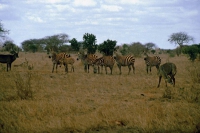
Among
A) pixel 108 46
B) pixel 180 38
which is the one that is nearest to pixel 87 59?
pixel 108 46

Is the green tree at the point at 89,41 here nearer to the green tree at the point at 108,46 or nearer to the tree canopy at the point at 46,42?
the green tree at the point at 108,46

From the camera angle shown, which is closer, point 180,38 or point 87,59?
point 87,59

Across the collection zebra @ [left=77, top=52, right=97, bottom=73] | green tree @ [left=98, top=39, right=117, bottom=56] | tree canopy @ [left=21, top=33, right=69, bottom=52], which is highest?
tree canopy @ [left=21, top=33, right=69, bottom=52]

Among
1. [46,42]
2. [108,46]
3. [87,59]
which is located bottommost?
[87,59]

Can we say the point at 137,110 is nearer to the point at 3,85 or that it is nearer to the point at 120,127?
the point at 120,127

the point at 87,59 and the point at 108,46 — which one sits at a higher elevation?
the point at 108,46

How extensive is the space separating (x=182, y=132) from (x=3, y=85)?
7.22m

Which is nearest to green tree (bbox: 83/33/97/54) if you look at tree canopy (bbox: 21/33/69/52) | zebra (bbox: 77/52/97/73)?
zebra (bbox: 77/52/97/73)

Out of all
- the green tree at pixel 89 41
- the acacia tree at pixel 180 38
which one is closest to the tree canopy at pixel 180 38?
the acacia tree at pixel 180 38


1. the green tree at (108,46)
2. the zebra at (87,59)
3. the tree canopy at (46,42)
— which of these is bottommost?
the zebra at (87,59)

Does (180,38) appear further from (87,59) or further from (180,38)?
(87,59)

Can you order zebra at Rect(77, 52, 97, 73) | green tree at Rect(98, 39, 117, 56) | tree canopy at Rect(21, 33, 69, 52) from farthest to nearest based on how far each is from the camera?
tree canopy at Rect(21, 33, 69, 52) < green tree at Rect(98, 39, 117, 56) < zebra at Rect(77, 52, 97, 73)

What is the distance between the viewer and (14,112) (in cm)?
742

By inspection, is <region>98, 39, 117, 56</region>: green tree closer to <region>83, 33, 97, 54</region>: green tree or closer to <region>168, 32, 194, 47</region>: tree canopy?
<region>83, 33, 97, 54</region>: green tree
